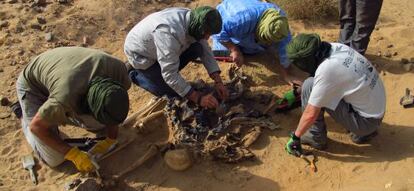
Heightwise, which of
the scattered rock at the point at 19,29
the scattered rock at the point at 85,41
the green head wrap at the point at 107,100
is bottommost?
the scattered rock at the point at 85,41

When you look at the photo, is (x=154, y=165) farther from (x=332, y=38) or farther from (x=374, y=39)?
(x=374, y=39)

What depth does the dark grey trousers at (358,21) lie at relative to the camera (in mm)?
5004

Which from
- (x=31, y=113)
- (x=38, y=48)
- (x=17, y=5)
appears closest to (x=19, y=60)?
(x=38, y=48)

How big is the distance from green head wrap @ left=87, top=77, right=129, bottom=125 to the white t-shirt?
1426mm

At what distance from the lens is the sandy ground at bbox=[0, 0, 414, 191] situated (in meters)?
4.06

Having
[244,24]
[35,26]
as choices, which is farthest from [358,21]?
[35,26]

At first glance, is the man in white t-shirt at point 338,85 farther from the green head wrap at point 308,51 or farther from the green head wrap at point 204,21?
the green head wrap at point 204,21

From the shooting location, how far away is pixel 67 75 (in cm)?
355

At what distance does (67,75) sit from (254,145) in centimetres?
177

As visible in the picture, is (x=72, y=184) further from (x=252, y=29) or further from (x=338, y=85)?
(x=252, y=29)

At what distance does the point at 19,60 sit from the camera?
210 inches

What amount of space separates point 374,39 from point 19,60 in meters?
4.02

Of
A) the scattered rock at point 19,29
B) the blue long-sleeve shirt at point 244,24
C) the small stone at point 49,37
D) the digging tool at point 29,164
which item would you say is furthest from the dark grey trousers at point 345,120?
the scattered rock at point 19,29

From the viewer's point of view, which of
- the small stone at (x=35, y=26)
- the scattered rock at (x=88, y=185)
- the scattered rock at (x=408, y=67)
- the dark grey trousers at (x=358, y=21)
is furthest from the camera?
the small stone at (x=35, y=26)
